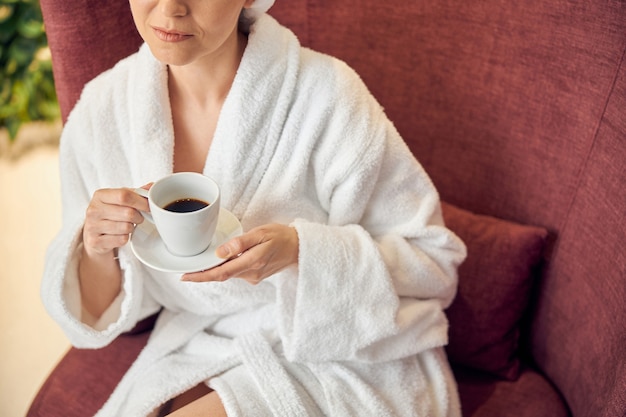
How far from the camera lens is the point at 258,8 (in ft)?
3.55

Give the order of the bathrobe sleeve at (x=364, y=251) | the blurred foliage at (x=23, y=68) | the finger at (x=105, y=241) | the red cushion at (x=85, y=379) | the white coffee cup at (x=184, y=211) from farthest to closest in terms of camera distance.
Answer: the blurred foliage at (x=23, y=68), the red cushion at (x=85, y=379), the bathrobe sleeve at (x=364, y=251), the finger at (x=105, y=241), the white coffee cup at (x=184, y=211)

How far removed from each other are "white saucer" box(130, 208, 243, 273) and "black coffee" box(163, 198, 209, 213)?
0.06 meters

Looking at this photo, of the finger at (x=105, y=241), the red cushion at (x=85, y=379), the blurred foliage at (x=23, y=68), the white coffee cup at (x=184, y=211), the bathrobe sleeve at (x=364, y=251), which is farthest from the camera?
the blurred foliage at (x=23, y=68)

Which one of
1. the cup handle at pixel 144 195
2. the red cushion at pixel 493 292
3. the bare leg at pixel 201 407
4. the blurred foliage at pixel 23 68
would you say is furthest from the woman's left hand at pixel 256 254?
the blurred foliage at pixel 23 68

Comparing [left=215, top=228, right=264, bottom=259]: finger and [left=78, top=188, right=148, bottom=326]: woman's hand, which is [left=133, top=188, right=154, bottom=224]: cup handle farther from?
[left=215, top=228, right=264, bottom=259]: finger

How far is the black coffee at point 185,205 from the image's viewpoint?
92cm

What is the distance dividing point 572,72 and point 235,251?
700 millimetres

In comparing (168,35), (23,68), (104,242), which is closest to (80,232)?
(104,242)

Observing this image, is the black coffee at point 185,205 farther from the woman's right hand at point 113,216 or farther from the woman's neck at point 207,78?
the woman's neck at point 207,78

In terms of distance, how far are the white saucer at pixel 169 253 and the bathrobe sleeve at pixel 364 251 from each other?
12 cm

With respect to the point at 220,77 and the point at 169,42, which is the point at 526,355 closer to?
the point at 220,77

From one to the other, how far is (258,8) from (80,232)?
0.47 meters

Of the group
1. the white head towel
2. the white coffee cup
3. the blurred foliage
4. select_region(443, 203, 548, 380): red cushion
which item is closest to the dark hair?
the white head towel

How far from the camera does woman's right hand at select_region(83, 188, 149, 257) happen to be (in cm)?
92
